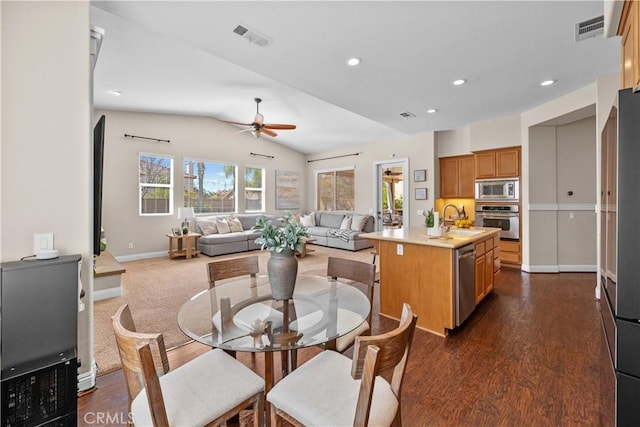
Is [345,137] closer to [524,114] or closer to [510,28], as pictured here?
[524,114]

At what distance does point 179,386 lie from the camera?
1218 mm

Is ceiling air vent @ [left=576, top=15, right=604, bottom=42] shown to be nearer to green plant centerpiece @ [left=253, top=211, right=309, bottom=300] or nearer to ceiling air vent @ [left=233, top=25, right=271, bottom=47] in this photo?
ceiling air vent @ [left=233, top=25, right=271, bottom=47]

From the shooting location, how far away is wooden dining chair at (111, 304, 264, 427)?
946mm

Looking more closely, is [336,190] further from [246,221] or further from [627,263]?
[627,263]

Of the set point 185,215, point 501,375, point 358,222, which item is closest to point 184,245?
point 185,215

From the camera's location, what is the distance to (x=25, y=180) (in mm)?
1661

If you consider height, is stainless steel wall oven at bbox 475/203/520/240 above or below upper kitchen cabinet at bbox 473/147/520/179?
below

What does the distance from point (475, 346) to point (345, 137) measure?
5.98m

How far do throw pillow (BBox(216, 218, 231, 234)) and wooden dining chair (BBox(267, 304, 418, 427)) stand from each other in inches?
228

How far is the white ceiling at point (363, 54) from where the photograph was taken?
2244mm

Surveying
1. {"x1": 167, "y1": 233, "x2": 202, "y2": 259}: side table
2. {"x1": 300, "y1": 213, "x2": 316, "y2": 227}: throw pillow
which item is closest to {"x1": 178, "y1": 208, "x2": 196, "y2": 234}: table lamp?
{"x1": 167, "y1": 233, "x2": 202, "y2": 259}: side table

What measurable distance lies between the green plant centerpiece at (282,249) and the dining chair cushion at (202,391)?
0.49 m

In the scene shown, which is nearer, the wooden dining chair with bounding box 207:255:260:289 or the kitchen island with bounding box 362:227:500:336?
the wooden dining chair with bounding box 207:255:260:289

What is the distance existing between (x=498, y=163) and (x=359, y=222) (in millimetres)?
3250
